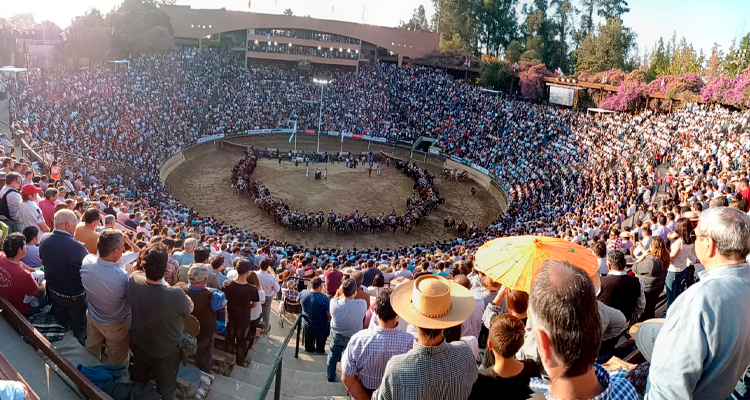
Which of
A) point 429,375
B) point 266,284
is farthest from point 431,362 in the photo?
point 266,284

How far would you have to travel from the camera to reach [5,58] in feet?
159

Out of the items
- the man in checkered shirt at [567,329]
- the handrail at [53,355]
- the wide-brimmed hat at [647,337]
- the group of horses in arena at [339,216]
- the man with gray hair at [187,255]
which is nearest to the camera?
the man in checkered shirt at [567,329]

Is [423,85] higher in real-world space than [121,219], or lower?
higher

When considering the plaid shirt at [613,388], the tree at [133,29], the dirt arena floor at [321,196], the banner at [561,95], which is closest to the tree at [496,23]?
the banner at [561,95]

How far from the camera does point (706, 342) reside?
286 centimetres

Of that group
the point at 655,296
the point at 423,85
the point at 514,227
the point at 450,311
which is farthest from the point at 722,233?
the point at 423,85

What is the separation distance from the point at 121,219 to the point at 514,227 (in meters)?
17.4

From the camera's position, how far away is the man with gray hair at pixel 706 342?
2.85 metres

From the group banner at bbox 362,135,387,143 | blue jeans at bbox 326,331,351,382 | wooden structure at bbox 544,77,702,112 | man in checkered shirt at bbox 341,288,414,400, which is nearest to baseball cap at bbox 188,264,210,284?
blue jeans at bbox 326,331,351,382

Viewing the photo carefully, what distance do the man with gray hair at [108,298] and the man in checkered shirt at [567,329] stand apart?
4365 mm

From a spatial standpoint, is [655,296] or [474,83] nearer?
[655,296]

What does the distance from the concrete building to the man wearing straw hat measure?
184 feet

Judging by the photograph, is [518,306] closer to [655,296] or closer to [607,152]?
[655,296]

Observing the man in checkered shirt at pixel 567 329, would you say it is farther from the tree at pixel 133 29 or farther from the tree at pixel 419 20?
the tree at pixel 419 20
